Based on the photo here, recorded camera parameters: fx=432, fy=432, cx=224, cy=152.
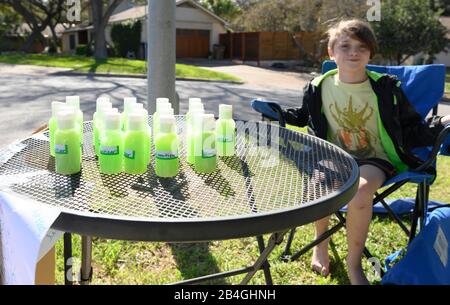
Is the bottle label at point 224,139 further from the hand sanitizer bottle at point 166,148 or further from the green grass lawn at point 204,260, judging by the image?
the green grass lawn at point 204,260

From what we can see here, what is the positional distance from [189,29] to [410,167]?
28.5 m

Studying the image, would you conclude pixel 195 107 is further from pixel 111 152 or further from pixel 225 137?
pixel 111 152

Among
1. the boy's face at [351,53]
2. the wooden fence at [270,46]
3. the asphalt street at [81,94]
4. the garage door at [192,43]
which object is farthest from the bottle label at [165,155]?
the garage door at [192,43]

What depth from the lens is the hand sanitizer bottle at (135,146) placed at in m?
1.37

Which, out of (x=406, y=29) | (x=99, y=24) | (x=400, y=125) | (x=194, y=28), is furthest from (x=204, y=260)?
(x=194, y=28)

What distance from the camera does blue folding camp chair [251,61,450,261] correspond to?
2153 mm

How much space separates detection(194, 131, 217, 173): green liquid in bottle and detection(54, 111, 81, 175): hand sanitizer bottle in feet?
1.30

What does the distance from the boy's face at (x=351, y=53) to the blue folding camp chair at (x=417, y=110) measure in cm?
41

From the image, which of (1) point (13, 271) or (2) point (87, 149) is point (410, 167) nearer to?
(2) point (87, 149)

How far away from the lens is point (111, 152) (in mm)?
1409

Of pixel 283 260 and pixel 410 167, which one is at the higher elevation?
pixel 410 167

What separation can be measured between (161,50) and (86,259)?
1.44 meters

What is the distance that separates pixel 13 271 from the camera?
1.21 meters
